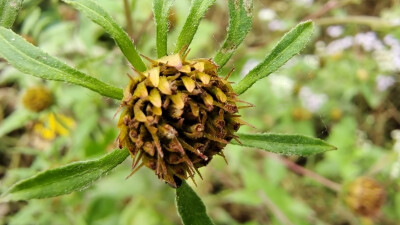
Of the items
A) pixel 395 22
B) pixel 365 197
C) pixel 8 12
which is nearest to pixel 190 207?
pixel 8 12

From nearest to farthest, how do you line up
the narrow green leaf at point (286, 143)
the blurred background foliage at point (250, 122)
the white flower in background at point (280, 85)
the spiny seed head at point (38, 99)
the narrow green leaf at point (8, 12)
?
the narrow green leaf at point (8, 12), the narrow green leaf at point (286, 143), the spiny seed head at point (38, 99), the blurred background foliage at point (250, 122), the white flower in background at point (280, 85)

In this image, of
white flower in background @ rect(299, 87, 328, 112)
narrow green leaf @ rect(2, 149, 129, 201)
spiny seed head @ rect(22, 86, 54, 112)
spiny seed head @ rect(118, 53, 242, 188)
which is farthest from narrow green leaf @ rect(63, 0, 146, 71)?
white flower in background @ rect(299, 87, 328, 112)

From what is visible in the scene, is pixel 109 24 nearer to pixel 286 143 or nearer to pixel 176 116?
pixel 176 116

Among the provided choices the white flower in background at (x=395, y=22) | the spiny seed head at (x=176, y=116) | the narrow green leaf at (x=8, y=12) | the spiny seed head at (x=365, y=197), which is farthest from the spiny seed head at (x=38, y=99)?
the white flower in background at (x=395, y=22)

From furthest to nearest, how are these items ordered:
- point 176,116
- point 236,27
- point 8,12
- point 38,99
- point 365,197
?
1. point 365,197
2. point 38,99
3. point 236,27
4. point 8,12
5. point 176,116

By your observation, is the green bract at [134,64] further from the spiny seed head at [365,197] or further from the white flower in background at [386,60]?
the white flower in background at [386,60]

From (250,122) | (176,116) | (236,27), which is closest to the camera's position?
(176,116)
